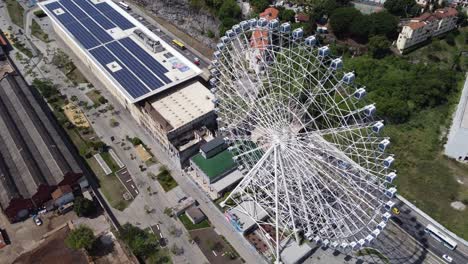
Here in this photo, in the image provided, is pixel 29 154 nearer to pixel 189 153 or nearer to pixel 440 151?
pixel 189 153

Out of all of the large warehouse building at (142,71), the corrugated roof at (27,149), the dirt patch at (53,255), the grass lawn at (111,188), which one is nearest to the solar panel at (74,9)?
the large warehouse building at (142,71)

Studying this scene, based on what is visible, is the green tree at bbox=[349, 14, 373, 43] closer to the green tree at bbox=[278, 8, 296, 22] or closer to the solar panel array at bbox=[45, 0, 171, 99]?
the green tree at bbox=[278, 8, 296, 22]

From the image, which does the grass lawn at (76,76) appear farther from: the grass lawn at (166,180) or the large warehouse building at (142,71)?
the grass lawn at (166,180)

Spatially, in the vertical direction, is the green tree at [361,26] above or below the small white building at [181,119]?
above

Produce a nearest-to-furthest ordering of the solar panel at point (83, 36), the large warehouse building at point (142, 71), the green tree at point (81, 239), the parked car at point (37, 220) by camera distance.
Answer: the green tree at point (81, 239)
the parked car at point (37, 220)
the large warehouse building at point (142, 71)
the solar panel at point (83, 36)

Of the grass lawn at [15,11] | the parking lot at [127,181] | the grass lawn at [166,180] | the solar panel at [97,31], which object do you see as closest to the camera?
the parking lot at [127,181]

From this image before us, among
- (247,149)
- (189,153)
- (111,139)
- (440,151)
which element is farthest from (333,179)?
(111,139)

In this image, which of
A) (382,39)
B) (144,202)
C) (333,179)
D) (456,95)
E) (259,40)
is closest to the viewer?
(333,179)

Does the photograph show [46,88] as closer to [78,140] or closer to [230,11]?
[78,140]
